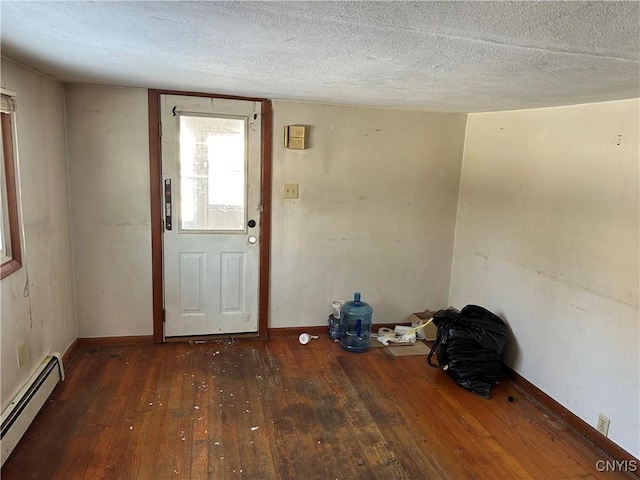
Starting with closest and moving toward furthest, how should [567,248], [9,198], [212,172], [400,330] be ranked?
[9,198]
[567,248]
[212,172]
[400,330]

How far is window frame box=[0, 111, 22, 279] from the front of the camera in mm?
2162

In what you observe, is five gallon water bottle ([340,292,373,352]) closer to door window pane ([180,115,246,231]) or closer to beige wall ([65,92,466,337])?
beige wall ([65,92,466,337])

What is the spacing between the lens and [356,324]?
142 inches

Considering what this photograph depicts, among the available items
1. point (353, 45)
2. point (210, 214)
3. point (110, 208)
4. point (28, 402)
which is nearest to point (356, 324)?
point (210, 214)

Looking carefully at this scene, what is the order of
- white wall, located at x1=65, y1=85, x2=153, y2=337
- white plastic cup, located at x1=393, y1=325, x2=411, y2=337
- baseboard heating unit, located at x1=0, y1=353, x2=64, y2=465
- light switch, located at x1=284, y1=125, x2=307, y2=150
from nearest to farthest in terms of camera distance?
baseboard heating unit, located at x1=0, y1=353, x2=64, y2=465 → white wall, located at x1=65, y1=85, x2=153, y2=337 → light switch, located at x1=284, y1=125, x2=307, y2=150 → white plastic cup, located at x1=393, y1=325, x2=411, y2=337

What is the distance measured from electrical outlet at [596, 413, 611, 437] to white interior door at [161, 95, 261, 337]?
247cm

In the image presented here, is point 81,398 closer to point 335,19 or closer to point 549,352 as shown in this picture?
point 335,19

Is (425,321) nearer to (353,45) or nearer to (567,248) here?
(567,248)

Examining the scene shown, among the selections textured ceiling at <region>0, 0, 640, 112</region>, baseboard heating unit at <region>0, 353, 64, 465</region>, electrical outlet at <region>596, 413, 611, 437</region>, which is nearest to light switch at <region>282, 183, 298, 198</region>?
textured ceiling at <region>0, 0, 640, 112</region>

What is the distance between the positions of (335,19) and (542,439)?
2501 millimetres

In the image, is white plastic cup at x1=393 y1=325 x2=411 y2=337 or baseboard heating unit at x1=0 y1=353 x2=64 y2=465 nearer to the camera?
baseboard heating unit at x1=0 y1=353 x2=64 y2=465

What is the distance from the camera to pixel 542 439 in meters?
2.46

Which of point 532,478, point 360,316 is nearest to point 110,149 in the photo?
point 360,316

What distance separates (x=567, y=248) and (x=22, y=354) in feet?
10.6
